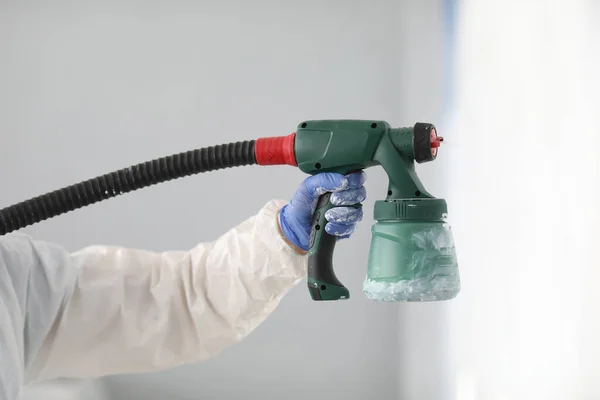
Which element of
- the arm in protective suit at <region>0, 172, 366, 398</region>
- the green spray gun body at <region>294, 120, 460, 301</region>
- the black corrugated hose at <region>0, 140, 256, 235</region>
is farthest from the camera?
the arm in protective suit at <region>0, 172, 366, 398</region>

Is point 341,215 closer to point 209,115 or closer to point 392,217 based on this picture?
point 392,217

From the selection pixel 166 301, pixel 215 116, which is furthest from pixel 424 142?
pixel 215 116

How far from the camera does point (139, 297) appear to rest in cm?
112

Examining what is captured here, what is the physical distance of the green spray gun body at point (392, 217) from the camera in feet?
Answer: 2.28

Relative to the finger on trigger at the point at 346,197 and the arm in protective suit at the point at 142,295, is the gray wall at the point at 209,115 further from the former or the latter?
the finger on trigger at the point at 346,197

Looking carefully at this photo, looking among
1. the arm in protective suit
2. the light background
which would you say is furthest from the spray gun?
the light background

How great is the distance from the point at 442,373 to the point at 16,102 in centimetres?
134

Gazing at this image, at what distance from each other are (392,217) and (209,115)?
1.00 meters

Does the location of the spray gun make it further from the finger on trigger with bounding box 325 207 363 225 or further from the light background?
the light background

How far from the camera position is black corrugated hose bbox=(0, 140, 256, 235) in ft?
2.67

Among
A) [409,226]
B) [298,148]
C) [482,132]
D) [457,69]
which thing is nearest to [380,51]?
[457,69]

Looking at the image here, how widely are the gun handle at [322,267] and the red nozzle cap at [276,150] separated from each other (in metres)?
0.09

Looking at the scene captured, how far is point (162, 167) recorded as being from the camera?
833mm

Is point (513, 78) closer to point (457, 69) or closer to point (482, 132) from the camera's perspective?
point (482, 132)
